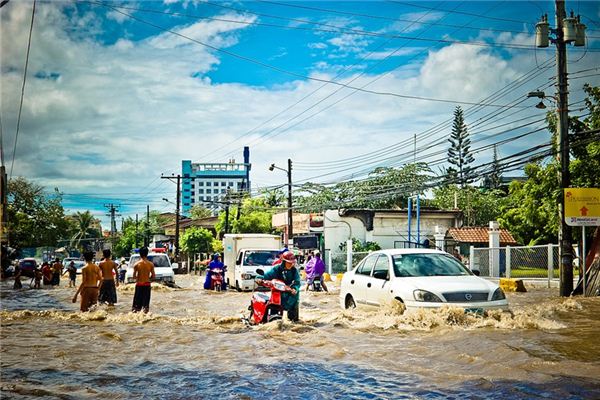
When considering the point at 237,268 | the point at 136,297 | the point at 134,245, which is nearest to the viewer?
the point at 136,297

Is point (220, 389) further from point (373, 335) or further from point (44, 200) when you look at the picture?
point (44, 200)

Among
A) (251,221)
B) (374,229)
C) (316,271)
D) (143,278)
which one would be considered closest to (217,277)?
(316,271)

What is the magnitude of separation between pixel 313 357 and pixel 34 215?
267 feet

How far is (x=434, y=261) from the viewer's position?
13016 millimetres

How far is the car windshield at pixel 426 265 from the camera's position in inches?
498

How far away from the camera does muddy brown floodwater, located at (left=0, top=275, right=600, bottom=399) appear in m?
7.41

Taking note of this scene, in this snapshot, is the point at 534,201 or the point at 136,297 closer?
the point at 136,297

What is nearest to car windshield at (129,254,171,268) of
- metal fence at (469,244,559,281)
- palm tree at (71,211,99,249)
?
metal fence at (469,244,559,281)

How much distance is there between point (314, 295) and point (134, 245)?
261 ft

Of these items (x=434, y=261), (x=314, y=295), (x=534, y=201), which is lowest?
(x=314, y=295)

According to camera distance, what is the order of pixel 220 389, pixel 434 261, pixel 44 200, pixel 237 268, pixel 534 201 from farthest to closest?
pixel 44 200
pixel 534 201
pixel 237 268
pixel 434 261
pixel 220 389

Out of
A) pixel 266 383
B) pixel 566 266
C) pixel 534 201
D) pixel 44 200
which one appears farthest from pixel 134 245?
pixel 266 383

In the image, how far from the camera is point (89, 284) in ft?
50.4

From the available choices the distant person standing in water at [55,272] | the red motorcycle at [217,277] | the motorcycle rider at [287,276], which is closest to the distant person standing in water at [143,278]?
the motorcycle rider at [287,276]
